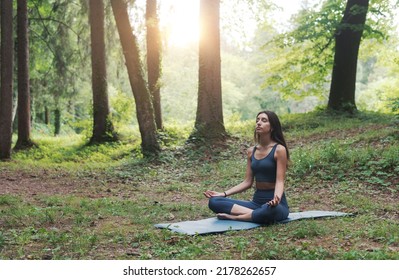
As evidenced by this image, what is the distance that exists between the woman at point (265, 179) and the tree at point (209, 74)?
7783mm

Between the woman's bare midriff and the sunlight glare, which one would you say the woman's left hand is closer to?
the woman's bare midriff

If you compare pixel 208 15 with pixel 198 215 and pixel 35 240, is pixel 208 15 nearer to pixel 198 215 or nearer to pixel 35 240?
pixel 198 215

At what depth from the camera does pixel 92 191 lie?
9.62 metres

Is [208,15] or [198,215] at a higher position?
[208,15]

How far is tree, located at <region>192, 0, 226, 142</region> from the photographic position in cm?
1451

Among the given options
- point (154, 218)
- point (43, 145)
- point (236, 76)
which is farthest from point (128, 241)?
point (236, 76)

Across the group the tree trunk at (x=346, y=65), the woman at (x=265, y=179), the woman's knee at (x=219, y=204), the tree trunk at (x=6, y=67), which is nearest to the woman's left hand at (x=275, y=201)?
the woman at (x=265, y=179)

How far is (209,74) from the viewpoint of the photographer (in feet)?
47.7

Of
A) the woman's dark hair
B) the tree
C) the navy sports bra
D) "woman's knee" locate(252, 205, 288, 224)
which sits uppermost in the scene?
the tree

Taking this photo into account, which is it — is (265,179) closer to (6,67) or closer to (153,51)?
(6,67)

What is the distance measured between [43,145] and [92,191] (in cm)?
901

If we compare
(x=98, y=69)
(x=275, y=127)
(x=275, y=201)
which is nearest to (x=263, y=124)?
(x=275, y=127)

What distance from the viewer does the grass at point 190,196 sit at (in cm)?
506

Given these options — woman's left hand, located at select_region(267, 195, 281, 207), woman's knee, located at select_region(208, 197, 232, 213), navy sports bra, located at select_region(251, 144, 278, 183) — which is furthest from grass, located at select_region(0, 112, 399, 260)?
navy sports bra, located at select_region(251, 144, 278, 183)
